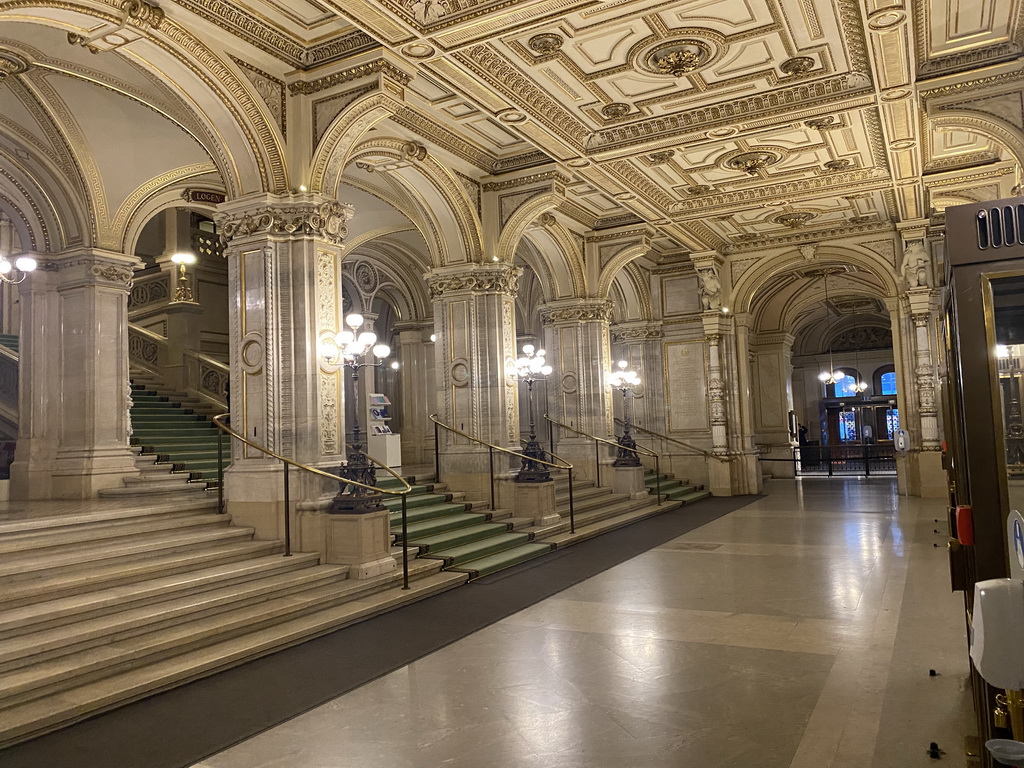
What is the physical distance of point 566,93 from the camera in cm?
898

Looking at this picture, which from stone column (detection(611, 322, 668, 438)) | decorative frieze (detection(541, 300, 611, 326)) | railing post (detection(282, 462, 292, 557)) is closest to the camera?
railing post (detection(282, 462, 292, 557))

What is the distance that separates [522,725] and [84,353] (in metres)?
8.50

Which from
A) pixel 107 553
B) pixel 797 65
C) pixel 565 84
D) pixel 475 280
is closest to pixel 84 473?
pixel 107 553

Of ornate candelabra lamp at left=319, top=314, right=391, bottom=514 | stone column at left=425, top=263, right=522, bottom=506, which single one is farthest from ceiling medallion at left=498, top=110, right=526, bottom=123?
ornate candelabra lamp at left=319, top=314, right=391, bottom=514

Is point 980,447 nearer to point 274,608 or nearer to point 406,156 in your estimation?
point 274,608

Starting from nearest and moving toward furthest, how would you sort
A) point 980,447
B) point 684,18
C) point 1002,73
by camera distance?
1. point 980,447
2. point 684,18
3. point 1002,73

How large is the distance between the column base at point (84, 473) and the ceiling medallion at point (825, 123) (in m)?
9.88

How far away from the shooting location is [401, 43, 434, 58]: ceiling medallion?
7.50 meters

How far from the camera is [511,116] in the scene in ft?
30.2

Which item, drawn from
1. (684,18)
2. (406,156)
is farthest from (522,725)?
(406,156)

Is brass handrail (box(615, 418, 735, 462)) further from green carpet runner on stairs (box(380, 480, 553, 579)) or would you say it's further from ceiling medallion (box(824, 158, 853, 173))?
green carpet runner on stairs (box(380, 480, 553, 579))

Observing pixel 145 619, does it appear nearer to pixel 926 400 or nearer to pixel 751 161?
pixel 751 161

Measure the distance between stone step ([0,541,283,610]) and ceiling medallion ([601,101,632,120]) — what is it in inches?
248

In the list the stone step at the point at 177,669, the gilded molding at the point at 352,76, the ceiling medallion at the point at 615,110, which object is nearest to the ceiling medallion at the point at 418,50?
the gilded molding at the point at 352,76
